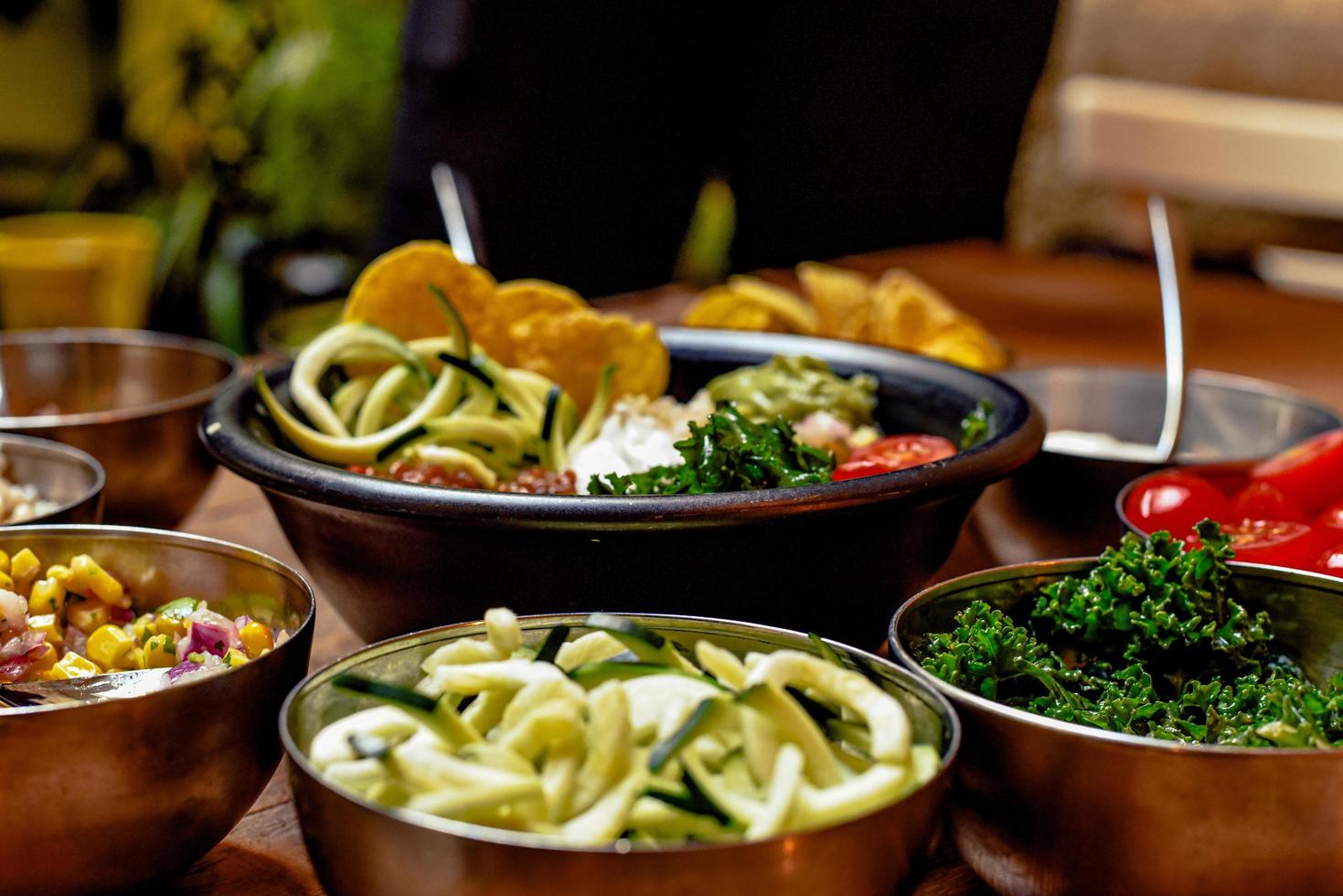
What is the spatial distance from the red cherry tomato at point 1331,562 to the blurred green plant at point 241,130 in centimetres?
415

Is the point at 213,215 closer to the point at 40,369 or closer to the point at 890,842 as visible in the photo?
the point at 40,369

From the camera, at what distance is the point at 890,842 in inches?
24.7

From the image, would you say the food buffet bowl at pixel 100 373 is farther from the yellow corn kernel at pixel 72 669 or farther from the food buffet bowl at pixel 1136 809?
the food buffet bowl at pixel 1136 809

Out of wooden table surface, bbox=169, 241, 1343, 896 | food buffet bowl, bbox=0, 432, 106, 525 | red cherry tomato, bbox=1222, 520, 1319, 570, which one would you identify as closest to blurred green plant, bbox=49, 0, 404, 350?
wooden table surface, bbox=169, 241, 1343, 896

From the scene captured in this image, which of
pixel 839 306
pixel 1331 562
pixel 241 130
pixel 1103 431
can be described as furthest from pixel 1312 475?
pixel 241 130

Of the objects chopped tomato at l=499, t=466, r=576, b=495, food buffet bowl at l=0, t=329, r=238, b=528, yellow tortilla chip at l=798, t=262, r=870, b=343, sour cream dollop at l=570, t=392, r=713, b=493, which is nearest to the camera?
chopped tomato at l=499, t=466, r=576, b=495

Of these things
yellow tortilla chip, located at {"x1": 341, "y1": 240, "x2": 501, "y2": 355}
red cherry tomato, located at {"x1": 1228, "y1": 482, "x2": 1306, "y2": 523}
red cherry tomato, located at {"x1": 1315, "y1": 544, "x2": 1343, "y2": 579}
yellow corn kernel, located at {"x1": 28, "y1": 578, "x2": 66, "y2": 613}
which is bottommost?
red cherry tomato, located at {"x1": 1228, "y1": 482, "x2": 1306, "y2": 523}

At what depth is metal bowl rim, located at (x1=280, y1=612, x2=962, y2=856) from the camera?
58 cm

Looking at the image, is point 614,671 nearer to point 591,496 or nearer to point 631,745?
point 631,745

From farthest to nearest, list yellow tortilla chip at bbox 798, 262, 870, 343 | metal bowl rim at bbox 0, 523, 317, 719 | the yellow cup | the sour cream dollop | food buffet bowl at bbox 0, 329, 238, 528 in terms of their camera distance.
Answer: the yellow cup < yellow tortilla chip at bbox 798, 262, 870, 343 < food buffet bowl at bbox 0, 329, 238, 528 < the sour cream dollop < metal bowl rim at bbox 0, 523, 317, 719

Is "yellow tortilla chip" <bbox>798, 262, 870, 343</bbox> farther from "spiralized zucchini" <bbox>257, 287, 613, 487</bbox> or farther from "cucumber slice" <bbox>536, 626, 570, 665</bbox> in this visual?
"cucumber slice" <bbox>536, 626, 570, 665</bbox>

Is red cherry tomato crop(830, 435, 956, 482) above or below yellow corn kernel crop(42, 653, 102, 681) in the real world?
below

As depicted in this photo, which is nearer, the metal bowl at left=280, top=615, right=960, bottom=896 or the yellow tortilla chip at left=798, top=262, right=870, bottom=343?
the metal bowl at left=280, top=615, right=960, bottom=896

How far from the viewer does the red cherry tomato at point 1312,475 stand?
4.07 ft
